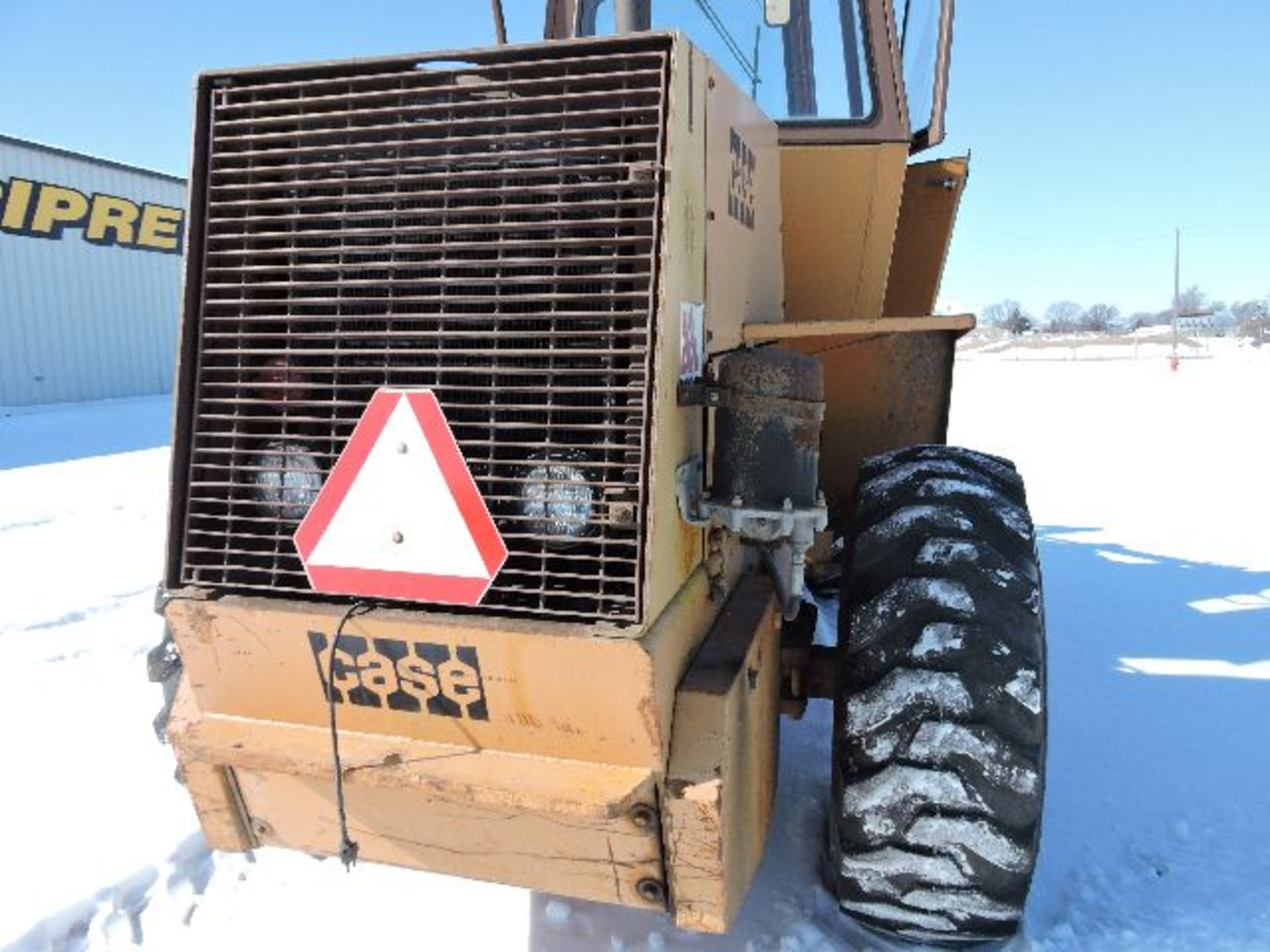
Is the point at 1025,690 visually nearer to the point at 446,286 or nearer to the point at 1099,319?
the point at 446,286

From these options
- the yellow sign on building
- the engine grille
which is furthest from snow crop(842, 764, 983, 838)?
the yellow sign on building

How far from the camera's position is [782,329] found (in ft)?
7.31

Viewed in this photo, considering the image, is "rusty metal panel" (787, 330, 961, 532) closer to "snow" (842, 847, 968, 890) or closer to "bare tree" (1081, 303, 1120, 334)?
"snow" (842, 847, 968, 890)

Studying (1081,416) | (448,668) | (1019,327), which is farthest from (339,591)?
(1019,327)

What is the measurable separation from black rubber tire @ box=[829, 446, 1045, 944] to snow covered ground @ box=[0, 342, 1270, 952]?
46cm

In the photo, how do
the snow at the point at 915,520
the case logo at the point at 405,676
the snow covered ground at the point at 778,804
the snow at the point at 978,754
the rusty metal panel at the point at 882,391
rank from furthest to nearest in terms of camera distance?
the rusty metal panel at the point at 882,391 → the snow covered ground at the point at 778,804 → the snow at the point at 915,520 → the snow at the point at 978,754 → the case logo at the point at 405,676

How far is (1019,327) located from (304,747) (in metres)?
89.7

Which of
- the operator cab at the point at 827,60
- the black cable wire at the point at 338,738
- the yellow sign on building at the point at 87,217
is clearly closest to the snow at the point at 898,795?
the black cable wire at the point at 338,738

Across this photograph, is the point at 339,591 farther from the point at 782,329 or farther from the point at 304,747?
the point at 782,329

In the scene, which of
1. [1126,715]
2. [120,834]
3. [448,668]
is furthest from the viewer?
[1126,715]

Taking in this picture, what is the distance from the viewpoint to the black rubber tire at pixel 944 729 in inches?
77.2

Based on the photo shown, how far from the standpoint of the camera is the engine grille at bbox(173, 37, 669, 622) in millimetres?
1704

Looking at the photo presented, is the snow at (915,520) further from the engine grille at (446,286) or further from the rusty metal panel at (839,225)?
the rusty metal panel at (839,225)

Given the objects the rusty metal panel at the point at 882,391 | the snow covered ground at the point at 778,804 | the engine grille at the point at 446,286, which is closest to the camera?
the engine grille at the point at 446,286
